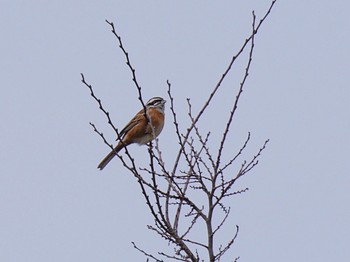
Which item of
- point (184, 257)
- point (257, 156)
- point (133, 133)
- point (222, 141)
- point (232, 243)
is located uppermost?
point (133, 133)

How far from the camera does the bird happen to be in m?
8.77

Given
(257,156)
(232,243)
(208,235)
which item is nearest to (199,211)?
(208,235)

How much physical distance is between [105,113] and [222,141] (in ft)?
2.96

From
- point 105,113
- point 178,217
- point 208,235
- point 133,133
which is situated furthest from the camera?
point 133,133

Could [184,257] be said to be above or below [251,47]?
below

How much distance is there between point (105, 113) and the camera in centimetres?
477

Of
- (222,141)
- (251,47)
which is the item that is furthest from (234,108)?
(251,47)

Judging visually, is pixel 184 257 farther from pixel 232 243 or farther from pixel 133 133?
pixel 133 133

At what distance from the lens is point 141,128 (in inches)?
350

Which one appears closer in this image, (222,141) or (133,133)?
(222,141)

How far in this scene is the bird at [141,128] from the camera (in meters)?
8.77

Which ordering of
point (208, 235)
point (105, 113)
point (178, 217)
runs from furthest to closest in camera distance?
point (178, 217) → point (105, 113) → point (208, 235)

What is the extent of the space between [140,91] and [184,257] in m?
1.27

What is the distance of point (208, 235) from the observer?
175 inches
